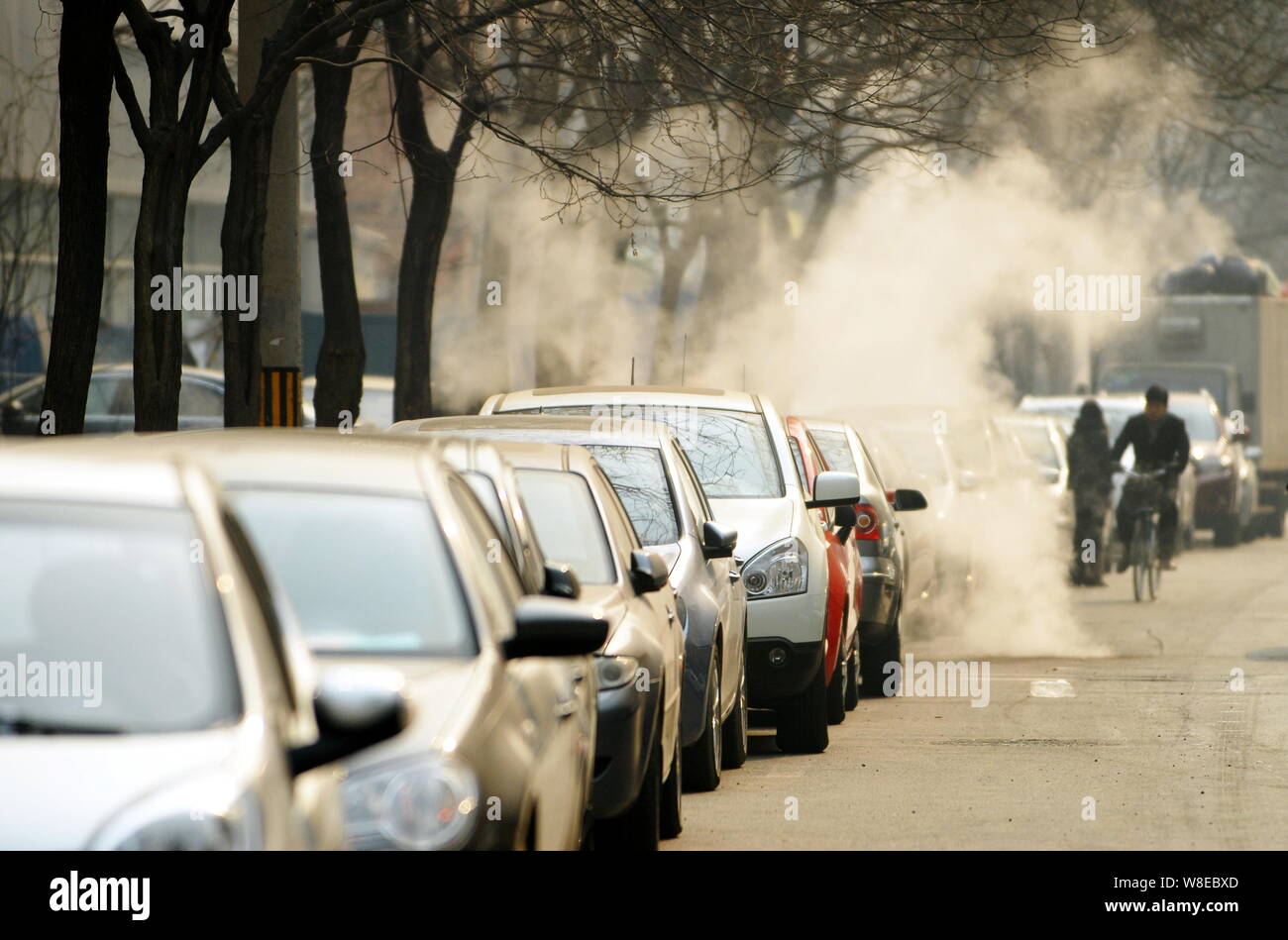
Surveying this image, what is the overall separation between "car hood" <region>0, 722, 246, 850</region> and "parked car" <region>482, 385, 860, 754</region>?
19.3 feet

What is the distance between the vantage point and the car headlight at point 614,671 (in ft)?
22.9

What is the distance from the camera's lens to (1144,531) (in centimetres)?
2128

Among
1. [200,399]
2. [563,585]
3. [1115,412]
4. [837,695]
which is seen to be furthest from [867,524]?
[1115,412]

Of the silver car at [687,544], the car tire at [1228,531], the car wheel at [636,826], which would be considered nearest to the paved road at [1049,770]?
the silver car at [687,544]

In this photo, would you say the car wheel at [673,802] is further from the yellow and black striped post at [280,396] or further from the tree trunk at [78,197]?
the yellow and black striped post at [280,396]

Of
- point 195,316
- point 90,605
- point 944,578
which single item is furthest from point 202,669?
point 195,316

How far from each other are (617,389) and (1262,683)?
4.53m

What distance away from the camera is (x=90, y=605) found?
4.06m

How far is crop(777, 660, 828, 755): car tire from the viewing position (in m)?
10.7

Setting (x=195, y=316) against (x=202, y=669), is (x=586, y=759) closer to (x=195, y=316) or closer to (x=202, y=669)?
(x=202, y=669)

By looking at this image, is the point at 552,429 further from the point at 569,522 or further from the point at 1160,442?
the point at 1160,442

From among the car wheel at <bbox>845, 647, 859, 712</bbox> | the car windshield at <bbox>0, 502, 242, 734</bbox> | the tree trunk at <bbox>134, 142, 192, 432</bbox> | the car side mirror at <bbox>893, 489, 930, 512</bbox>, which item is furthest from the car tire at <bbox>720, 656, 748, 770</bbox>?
the car windshield at <bbox>0, 502, 242, 734</bbox>

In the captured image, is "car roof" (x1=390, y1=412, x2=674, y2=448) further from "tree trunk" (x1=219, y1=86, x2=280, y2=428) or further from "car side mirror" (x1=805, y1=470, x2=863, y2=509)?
"tree trunk" (x1=219, y1=86, x2=280, y2=428)

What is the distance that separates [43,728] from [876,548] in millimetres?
9739
